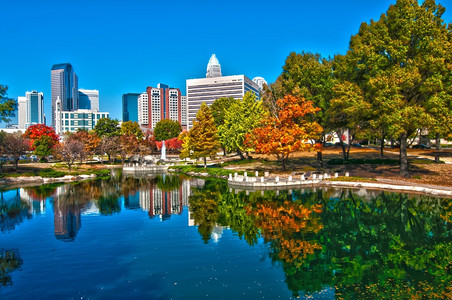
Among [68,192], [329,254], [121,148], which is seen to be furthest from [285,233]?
[121,148]

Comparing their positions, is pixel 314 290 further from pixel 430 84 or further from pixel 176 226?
pixel 430 84

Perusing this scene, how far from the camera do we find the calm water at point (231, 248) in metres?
13.4

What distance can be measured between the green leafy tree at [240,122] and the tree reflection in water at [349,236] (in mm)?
26545

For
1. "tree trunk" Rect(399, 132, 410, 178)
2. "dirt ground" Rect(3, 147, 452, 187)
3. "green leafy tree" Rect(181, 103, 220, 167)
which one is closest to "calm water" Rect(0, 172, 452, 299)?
"dirt ground" Rect(3, 147, 452, 187)

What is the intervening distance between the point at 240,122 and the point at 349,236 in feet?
142

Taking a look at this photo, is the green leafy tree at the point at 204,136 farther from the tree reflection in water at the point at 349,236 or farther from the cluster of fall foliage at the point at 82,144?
the tree reflection in water at the point at 349,236

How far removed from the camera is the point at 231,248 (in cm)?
1839

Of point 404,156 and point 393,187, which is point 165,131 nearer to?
point 404,156

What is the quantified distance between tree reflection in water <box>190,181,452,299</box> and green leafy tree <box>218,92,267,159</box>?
87.1 ft

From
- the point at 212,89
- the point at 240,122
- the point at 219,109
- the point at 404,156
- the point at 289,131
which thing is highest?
the point at 212,89

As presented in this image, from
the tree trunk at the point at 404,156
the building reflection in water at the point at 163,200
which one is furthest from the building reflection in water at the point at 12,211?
the tree trunk at the point at 404,156

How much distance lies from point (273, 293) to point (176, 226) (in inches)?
465

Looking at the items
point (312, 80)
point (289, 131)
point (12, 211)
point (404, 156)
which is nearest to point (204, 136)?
point (289, 131)

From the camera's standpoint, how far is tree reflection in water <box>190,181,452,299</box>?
1376 centimetres
